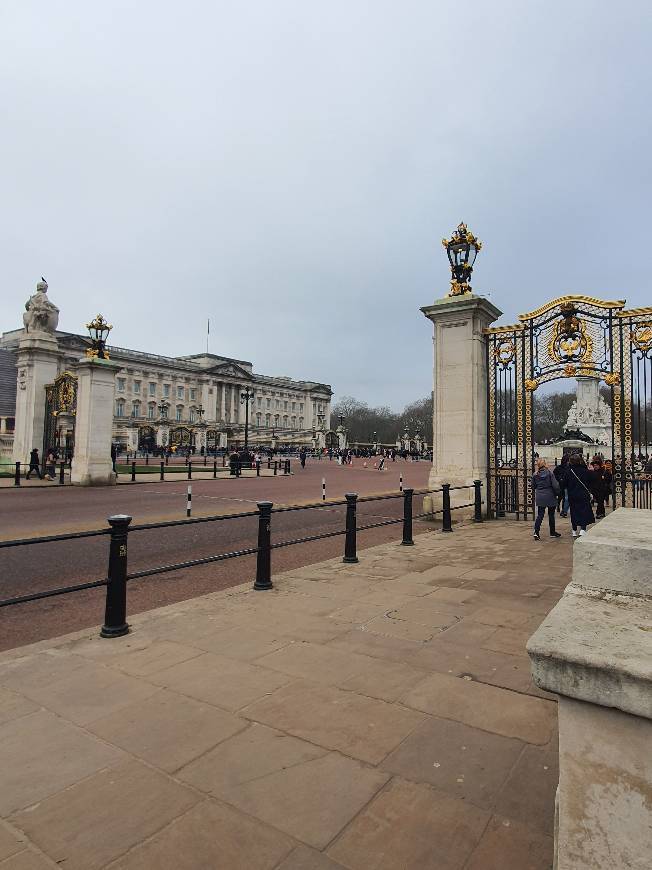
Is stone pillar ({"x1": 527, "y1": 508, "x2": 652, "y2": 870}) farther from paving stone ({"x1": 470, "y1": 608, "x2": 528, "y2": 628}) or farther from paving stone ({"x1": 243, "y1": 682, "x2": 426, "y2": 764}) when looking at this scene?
paving stone ({"x1": 470, "y1": 608, "x2": 528, "y2": 628})

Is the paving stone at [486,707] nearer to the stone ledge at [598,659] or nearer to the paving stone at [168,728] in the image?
the paving stone at [168,728]

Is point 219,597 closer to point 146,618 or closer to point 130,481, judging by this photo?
point 146,618

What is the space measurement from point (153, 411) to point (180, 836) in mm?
110378

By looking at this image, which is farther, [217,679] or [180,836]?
[217,679]

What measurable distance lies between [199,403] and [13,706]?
390ft

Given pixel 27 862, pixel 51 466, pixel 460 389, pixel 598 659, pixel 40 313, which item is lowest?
pixel 27 862

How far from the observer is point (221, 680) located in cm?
392

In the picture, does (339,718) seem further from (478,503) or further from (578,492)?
(478,503)

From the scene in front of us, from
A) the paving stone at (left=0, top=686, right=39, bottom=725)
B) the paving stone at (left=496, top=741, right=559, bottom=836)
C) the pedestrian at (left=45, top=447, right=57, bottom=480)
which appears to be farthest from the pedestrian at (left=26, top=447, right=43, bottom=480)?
the paving stone at (left=496, top=741, right=559, bottom=836)

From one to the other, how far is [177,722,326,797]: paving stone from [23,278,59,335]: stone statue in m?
28.9

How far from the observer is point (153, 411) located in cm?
10731

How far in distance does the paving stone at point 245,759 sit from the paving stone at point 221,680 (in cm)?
40

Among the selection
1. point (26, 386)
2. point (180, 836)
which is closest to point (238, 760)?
point (180, 836)

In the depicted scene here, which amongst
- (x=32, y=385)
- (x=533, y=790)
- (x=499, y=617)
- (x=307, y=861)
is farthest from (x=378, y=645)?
(x=32, y=385)
